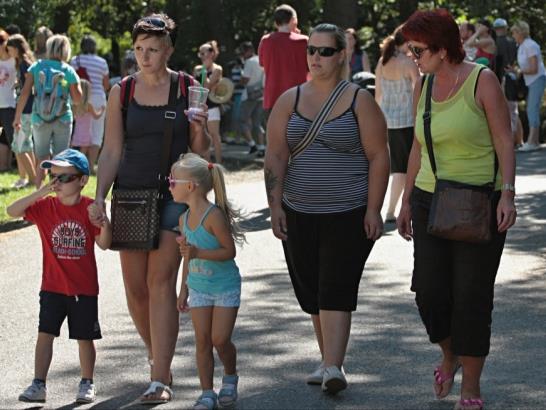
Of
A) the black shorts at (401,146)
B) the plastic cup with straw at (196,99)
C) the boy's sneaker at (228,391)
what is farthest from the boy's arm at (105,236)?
the black shorts at (401,146)

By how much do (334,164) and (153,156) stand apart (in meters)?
0.90

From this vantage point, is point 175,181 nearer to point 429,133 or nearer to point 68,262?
point 68,262

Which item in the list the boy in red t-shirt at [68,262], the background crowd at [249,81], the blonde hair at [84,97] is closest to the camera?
the boy in red t-shirt at [68,262]

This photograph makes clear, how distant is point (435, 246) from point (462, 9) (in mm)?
27946

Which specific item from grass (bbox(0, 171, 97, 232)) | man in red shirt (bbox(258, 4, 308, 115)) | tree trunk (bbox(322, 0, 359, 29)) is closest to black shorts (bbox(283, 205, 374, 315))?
grass (bbox(0, 171, 97, 232))

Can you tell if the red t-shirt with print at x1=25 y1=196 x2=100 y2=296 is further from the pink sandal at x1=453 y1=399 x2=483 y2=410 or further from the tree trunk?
the tree trunk

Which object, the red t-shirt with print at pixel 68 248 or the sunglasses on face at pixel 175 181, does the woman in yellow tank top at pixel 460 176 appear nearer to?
the sunglasses on face at pixel 175 181

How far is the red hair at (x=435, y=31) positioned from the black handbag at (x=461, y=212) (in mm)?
561

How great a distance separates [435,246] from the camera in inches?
237

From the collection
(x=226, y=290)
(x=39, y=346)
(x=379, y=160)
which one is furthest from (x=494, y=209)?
(x=39, y=346)

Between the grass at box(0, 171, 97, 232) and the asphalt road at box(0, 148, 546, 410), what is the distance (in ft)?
6.30

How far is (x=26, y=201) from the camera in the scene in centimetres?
639

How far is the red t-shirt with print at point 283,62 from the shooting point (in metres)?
14.4

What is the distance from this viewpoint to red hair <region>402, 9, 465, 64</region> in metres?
5.89
